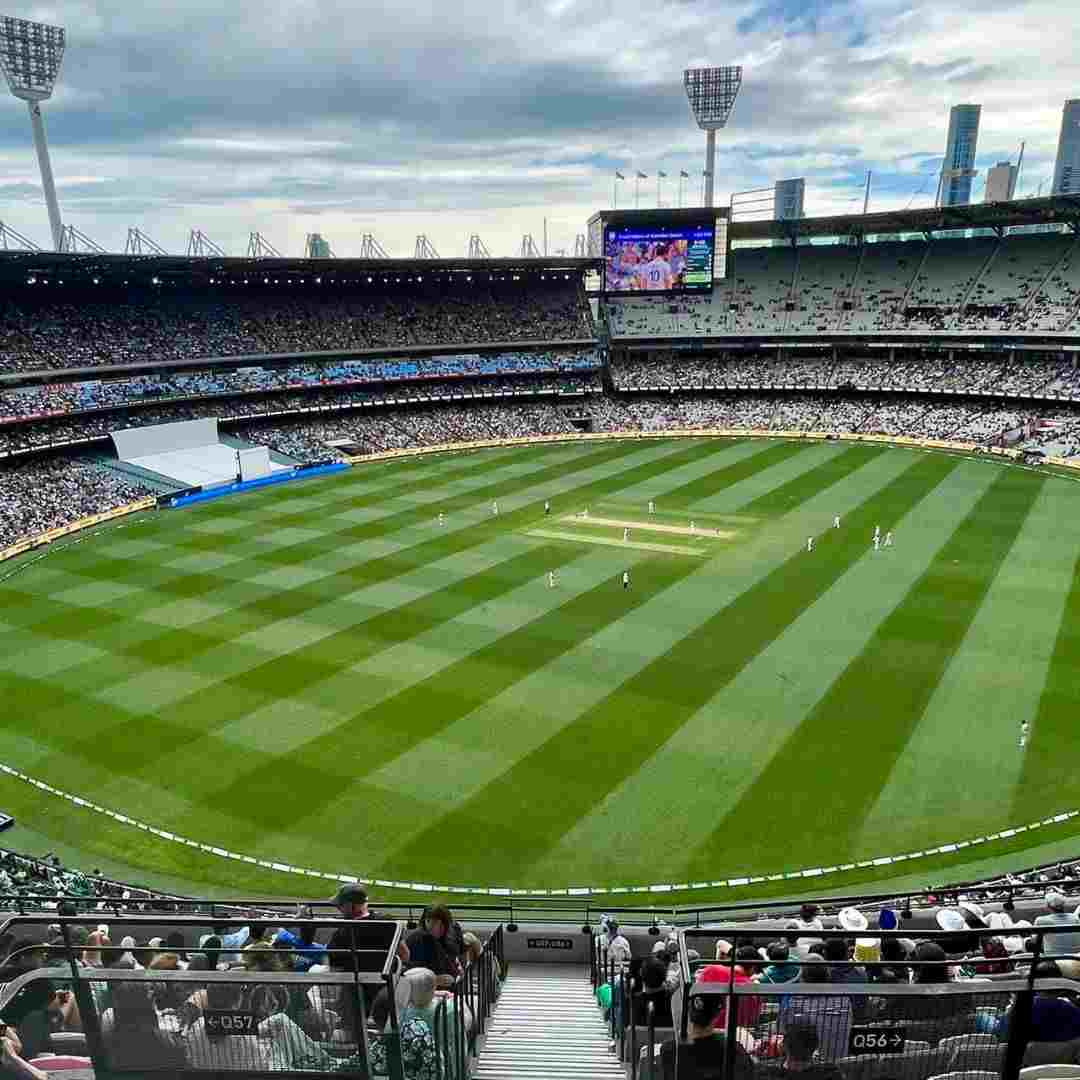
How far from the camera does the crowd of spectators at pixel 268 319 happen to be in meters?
62.4

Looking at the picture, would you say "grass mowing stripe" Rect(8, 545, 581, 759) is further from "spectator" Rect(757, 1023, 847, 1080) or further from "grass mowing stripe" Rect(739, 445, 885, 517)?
"spectator" Rect(757, 1023, 847, 1080)

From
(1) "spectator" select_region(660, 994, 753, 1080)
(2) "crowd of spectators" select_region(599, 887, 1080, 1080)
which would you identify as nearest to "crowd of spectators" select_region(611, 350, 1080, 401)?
(2) "crowd of spectators" select_region(599, 887, 1080, 1080)

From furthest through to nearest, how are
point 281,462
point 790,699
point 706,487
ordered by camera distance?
1. point 281,462
2. point 706,487
3. point 790,699

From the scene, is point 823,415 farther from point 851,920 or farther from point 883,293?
point 851,920

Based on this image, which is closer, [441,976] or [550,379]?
[441,976]

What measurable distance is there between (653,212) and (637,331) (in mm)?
11973

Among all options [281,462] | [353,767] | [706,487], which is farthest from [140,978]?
[281,462]

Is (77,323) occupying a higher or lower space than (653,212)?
lower

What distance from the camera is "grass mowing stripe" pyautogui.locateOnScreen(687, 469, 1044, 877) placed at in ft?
63.4

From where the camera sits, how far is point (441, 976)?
6.71 metres

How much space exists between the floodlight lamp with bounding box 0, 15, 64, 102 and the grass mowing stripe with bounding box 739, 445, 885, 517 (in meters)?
58.3

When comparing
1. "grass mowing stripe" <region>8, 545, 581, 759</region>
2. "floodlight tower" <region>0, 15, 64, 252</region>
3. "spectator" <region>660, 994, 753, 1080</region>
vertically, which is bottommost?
"grass mowing stripe" <region>8, 545, 581, 759</region>

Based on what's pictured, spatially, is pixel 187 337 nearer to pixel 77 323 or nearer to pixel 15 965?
pixel 77 323

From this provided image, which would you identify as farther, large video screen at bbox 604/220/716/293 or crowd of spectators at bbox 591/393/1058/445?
large video screen at bbox 604/220/716/293
